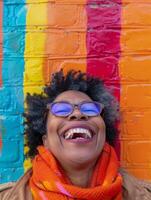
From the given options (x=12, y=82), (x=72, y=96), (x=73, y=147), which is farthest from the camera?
(x=12, y=82)

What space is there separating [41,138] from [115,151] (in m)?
0.40

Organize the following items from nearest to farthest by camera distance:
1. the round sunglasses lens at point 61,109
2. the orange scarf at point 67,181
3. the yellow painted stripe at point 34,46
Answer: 1. the orange scarf at point 67,181
2. the round sunglasses lens at point 61,109
3. the yellow painted stripe at point 34,46

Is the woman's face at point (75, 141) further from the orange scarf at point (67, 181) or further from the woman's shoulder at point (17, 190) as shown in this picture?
the woman's shoulder at point (17, 190)

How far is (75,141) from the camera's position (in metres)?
2.77

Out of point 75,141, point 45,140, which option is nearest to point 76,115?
point 75,141

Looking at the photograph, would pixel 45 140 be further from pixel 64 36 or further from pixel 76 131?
pixel 64 36

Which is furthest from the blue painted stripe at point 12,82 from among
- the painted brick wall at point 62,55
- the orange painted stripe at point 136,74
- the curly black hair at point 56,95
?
the orange painted stripe at point 136,74

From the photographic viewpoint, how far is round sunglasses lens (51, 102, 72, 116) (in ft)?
9.23

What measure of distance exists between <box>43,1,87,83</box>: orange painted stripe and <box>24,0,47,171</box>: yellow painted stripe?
0.09 ft

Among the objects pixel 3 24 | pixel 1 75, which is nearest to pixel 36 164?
pixel 1 75

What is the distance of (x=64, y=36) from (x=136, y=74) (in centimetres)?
42

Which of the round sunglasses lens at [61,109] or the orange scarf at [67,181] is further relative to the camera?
the round sunglasses lens at [61,109]

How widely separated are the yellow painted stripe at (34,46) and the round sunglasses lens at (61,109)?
0.28m

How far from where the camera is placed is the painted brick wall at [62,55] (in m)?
3.09
